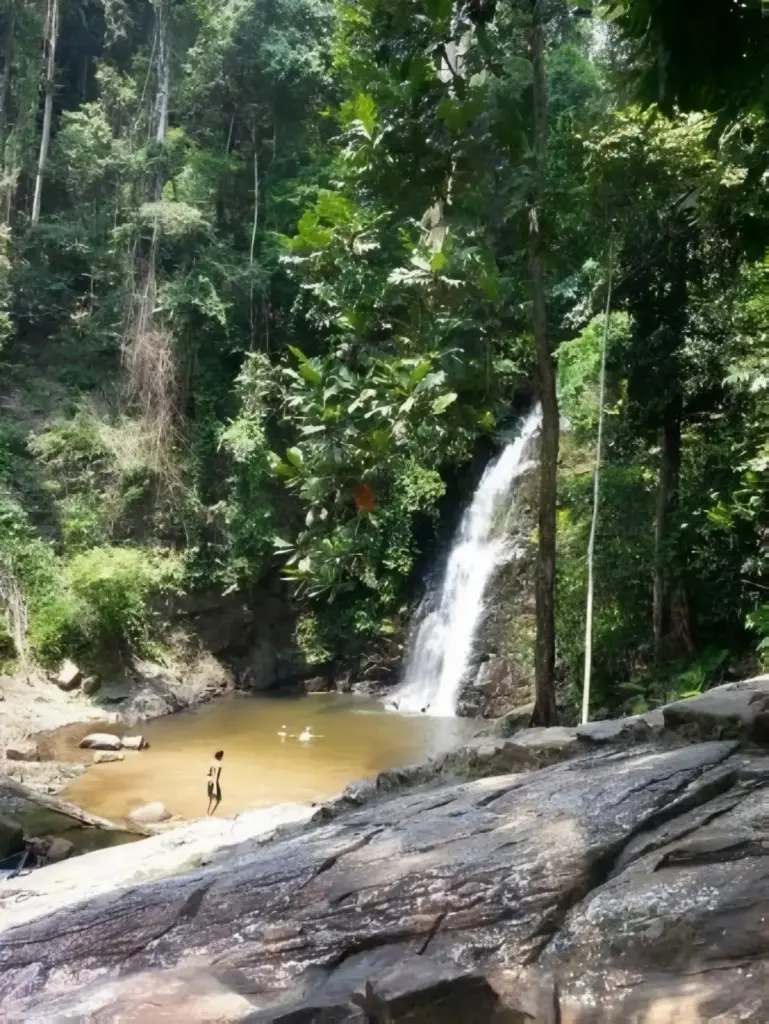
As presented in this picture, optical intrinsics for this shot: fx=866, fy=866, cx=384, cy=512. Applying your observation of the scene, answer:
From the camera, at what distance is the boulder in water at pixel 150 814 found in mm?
8758

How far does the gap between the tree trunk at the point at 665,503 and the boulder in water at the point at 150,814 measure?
19.3ft

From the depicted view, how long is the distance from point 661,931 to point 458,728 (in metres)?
10.6

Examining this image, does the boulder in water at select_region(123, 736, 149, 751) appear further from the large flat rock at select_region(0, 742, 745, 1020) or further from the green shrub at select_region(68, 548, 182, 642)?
the large flat rock at select_region(0, 742, 745, 1020)

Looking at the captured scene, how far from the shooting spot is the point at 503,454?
16188 mm

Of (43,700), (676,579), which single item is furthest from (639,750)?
(43,700)

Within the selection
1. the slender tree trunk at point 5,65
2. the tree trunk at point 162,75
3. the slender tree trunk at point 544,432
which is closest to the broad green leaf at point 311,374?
the slender tree trunk at point 544,432

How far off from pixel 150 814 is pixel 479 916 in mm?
6579

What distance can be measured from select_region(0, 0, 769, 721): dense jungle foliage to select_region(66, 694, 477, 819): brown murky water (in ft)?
6.81

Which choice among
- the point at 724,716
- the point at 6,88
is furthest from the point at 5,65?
the point at 724,716

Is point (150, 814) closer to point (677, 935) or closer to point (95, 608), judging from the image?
point (95, 608)

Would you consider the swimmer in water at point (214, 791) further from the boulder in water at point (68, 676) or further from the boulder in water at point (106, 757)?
the boulder in water at point (68, 676)

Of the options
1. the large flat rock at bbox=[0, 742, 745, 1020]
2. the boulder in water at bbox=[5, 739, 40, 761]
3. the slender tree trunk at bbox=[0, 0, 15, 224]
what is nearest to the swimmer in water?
the boulder in water at bbox=[5, 739, 40, 761]

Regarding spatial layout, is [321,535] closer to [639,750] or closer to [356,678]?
[356,678]

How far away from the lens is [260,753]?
461 inches
